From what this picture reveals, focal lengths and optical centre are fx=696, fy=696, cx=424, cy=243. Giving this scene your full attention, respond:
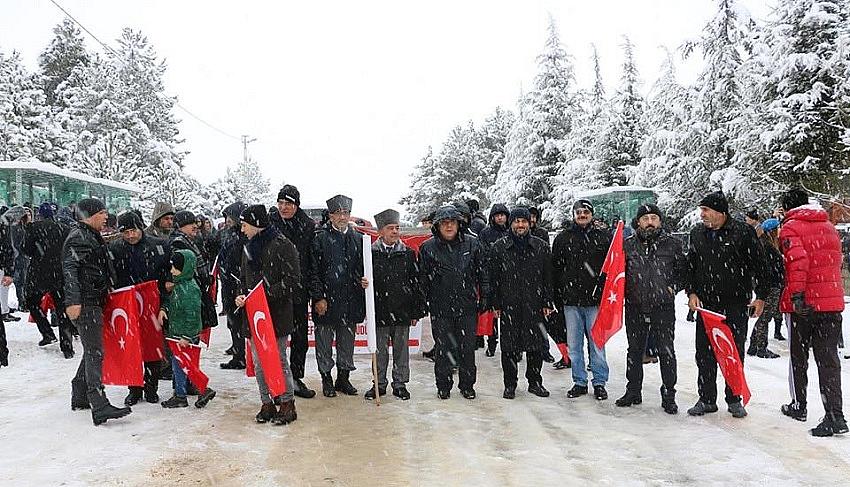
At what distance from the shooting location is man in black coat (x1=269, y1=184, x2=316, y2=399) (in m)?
7.53

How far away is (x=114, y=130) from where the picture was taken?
4147cm

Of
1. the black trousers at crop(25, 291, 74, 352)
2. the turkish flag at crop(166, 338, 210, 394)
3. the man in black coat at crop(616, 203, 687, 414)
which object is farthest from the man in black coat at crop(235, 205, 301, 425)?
the black trousers at crop(25, 291, 74, 352)

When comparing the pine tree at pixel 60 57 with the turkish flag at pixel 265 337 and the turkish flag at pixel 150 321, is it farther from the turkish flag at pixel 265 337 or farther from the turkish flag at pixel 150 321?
the turkish flag at pixel 265 337

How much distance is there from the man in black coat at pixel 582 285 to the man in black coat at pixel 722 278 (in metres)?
1.02

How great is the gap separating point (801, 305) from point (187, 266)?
18.6 ft

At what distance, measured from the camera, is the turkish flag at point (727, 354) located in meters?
6.39

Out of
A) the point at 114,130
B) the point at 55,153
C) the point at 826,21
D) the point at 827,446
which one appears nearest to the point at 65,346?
the point at 827,446

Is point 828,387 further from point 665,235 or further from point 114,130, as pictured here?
point 114,130

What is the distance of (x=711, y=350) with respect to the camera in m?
6.64

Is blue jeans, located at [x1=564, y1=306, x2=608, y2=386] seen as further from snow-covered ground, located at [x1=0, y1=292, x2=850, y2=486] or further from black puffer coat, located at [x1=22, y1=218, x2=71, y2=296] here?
black puffer coat, located at [x1=22, y1=218, x2=71, y2=296]

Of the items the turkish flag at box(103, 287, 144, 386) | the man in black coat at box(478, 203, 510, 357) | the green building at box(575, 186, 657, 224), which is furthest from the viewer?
the green building at box(575, 186, 657, 224)

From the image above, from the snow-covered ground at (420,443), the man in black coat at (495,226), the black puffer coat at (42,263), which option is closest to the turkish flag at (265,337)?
the snow-covered ground at (420,443)

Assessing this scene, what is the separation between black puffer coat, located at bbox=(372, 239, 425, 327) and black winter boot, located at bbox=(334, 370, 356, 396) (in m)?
0.70

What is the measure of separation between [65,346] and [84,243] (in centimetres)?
400
